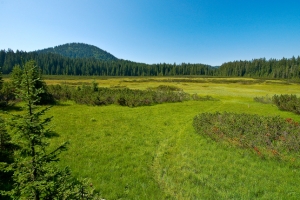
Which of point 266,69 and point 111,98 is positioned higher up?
point 266,69

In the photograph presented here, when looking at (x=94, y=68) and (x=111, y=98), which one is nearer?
(x=111, y=98)

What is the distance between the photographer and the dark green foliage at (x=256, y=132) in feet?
41.8

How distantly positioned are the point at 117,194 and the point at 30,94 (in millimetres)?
5867

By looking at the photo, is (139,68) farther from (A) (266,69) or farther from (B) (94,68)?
(A) (266,69)

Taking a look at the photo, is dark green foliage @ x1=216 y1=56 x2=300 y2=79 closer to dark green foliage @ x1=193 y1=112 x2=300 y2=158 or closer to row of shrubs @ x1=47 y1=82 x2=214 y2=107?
row of shrubs @ x1=47 y1=82 x2=214 y2=107

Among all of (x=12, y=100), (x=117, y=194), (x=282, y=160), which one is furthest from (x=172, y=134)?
(x=12, y=100)

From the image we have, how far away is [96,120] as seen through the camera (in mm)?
19828

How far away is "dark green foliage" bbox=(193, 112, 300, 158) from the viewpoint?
41.8ft

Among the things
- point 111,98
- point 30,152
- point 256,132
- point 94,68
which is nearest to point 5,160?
point 30,152

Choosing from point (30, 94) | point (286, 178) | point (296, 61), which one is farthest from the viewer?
point (296, 61)

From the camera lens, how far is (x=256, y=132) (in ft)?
51.2

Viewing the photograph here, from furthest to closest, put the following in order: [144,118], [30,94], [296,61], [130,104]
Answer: [296,61] < [130,104] < [144,118] < [30,94]

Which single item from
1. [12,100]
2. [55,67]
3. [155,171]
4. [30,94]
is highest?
[55,67]

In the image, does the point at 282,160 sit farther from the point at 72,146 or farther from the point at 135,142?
the point at 72,146
